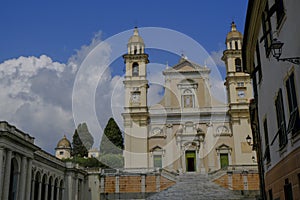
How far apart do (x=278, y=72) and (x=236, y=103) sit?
1219 inches

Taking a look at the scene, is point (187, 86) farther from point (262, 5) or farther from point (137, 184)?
point (262, 5)

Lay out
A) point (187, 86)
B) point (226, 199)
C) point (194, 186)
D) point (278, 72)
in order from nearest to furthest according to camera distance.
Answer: point (278, 72), point (226, 199), point (194, 186), point (187, 86)

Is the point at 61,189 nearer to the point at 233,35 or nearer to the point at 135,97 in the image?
the point at 135,97

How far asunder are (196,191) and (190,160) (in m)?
11.4

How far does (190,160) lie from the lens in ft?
130

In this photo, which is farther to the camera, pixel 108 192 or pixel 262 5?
pixel 108 192

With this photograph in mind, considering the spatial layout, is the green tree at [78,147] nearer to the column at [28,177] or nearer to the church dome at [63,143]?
the church dome at [63,143]

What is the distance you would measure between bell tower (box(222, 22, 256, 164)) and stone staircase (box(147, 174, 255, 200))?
8.02 meters

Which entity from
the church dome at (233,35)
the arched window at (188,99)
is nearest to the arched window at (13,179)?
the arched window at (188,99)

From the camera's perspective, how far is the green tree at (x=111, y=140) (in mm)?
49031

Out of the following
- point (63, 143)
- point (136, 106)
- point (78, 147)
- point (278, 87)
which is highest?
point (63, 143)

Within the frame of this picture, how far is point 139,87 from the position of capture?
136ft

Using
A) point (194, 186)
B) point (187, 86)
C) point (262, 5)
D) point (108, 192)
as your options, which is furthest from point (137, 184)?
point (262, 5)

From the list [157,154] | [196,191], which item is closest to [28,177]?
[196,191]
